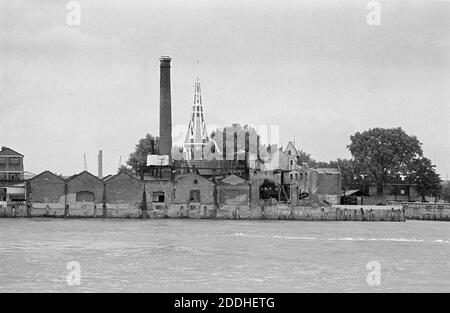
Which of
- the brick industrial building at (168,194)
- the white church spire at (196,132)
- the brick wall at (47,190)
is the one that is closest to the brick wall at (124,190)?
the brick industrial building at (168,194)

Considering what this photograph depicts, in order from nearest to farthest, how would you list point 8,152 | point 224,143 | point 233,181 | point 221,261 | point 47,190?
point 221,261, point 47,190, point 233,181, point 8,152, point 224,143

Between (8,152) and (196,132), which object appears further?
(196,132)

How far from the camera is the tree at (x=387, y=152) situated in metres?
102

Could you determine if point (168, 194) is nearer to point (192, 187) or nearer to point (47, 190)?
point (192, 187)

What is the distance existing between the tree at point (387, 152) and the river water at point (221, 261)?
1772 inches

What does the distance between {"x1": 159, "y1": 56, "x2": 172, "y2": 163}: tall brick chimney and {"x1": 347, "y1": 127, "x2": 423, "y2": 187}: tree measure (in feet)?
91.8

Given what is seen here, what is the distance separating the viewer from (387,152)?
334 feet

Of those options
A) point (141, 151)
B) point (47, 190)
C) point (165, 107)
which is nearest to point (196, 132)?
point (141, 151)

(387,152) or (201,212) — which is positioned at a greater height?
(387,152)

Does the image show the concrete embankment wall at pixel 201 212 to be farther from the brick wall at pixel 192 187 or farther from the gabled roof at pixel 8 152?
the gabled roof at pixel 8 152

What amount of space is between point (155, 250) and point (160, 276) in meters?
10.8

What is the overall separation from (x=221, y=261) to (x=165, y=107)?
47026mm

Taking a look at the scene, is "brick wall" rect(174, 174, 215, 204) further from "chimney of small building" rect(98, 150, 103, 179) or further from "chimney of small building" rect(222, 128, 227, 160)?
"chimney of small building" rect(98, 150, 103, 179)
